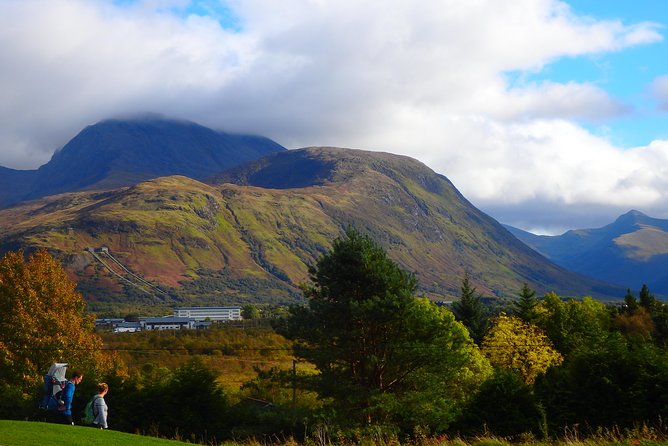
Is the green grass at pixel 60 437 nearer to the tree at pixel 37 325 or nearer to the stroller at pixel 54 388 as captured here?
the stroller at pixel 54 388

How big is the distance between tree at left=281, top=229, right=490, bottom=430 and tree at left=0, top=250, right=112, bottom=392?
1654 cm

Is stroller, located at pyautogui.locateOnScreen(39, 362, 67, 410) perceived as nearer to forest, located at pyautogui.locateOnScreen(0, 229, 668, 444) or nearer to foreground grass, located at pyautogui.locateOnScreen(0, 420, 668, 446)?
foreground grass, located at pyautogui.locateOnScreen(0, 420, 668, 446)

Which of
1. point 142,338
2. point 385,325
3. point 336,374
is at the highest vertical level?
point 385,325

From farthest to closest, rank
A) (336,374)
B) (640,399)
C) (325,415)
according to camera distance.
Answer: (336,374), (325,415), (640,399)

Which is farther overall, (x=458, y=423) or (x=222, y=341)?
(x=222, y=341)

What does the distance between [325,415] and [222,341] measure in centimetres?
6153

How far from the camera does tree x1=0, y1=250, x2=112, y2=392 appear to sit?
1545 inches

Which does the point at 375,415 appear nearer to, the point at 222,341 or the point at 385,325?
the point at 385,325

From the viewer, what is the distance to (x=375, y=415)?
33312mm

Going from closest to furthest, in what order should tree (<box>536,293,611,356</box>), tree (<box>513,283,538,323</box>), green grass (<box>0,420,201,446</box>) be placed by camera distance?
1. green grass (<box>0,420,201,446</box>)
2. tree (<box>536,293,611,356</box>)
3. tree (<box>513,283,538,323</box>)

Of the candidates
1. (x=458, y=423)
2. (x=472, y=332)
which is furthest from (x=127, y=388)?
(x=472, y=332)

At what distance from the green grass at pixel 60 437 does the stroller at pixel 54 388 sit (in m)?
1.00

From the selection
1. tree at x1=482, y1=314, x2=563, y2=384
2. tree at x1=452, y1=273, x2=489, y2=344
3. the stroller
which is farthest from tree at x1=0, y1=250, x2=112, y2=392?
tree at x1=452, y1=273, x2=489, y2=344

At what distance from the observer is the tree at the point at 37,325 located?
129 feet
